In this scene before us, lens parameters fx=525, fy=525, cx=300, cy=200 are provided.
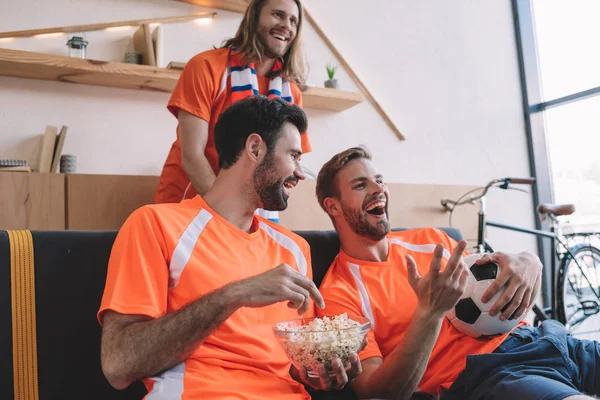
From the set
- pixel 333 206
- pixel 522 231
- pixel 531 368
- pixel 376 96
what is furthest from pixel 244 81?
pixel 522 231

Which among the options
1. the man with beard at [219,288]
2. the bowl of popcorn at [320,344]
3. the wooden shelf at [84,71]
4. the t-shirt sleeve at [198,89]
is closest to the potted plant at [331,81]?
the wooden shelf at [84,71]

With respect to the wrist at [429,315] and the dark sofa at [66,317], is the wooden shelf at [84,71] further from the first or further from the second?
the wrist at [429,315]

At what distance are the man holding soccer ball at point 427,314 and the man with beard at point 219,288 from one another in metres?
0.16

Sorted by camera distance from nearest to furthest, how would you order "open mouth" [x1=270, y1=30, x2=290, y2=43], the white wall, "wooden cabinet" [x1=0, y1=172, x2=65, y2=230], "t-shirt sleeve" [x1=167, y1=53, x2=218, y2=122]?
"t-shirt sleeve" [x1=167, y1=53, x2=218, y2=122] → "open mouth" [x1=270, y1=30, x2=290, y2=43] → "wooden cabinet" [x1=0, y1=172, x2=65, y2=230] → the white wall

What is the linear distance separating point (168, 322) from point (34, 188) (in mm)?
1683

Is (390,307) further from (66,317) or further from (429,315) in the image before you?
(66,317)

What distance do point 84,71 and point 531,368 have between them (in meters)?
2.60

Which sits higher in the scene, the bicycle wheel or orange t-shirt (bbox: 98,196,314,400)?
orange t-shirt (bbox: 98,196,314,400)

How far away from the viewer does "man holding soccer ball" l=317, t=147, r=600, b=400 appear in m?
1.19

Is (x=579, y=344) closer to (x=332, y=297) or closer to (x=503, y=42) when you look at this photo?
(x=332, y=297)

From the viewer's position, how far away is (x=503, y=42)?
4.76 metres

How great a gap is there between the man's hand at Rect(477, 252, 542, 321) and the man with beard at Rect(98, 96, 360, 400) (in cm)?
43

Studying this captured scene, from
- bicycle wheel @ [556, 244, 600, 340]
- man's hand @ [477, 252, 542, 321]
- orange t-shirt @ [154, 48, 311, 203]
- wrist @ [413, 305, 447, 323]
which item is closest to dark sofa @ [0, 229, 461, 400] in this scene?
A: wrist @ [413, 305, 447, 323]

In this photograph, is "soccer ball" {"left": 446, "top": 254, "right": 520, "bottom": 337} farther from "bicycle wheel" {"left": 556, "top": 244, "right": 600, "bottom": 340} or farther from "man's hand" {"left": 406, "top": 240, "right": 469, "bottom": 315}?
"bicycle wheel" {"left": 556, "top": 244, "right": 600, "bottom": 340}
